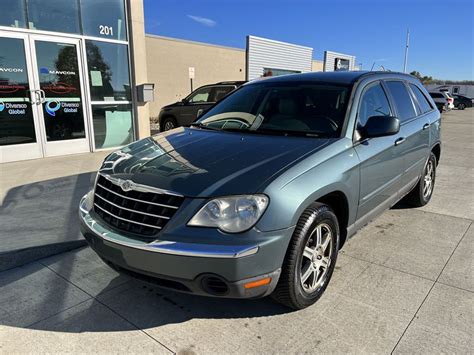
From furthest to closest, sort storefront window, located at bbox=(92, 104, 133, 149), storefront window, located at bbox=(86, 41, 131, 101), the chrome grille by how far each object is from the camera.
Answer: storefront window, located at bbox=(92, 104, 133, 149) < storefront window, located at bbox=(86, 41, 131, 101) < the chrome grille

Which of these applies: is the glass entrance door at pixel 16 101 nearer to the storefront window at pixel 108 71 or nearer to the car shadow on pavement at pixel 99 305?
the storefront window at pixel 108 71

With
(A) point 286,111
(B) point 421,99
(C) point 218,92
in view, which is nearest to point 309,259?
(A) point 286,111

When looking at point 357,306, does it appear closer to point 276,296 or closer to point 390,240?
point 276,296

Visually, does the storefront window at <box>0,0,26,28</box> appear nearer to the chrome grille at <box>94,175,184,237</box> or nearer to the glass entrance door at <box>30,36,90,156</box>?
the glass entrance door at <box>30,36,90,156</box>

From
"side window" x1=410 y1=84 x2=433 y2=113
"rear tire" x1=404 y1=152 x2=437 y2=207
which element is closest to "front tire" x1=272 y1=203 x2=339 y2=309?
"rear tire" x1=404 y1=152 x2=437 y2=207

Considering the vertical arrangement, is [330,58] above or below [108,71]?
above

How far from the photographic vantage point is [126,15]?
29.0ft

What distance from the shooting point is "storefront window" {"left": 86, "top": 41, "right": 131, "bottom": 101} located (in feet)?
27.7

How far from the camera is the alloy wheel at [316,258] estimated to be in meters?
2.75

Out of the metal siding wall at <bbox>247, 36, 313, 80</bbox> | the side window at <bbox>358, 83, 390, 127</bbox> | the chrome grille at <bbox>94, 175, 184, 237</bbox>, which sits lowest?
the chrome grille at <bbox>94, 175, 184, 237</bbox>

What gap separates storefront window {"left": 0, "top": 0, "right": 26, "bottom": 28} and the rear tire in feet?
24.1

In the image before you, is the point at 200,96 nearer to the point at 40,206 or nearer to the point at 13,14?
the point at 13,14

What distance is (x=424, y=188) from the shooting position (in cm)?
510

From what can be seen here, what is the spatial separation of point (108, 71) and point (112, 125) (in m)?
1.22
